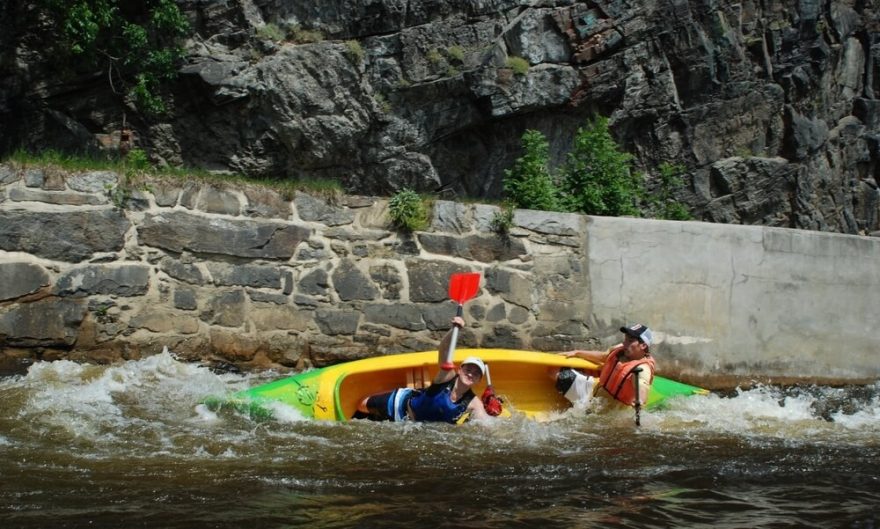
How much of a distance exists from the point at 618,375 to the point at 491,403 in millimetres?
931

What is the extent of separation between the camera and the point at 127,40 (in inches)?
413

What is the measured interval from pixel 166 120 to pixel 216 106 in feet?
2.46

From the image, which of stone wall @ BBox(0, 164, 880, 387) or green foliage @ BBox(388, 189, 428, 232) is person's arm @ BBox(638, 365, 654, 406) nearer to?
stone wall @ BBox(0, 164, 880, 387)

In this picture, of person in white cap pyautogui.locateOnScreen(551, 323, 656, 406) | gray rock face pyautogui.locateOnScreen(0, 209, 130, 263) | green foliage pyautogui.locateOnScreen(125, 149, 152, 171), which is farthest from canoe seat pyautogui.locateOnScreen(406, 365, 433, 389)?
green foliage pyautogui.locateOnScreen(125, 149, 152, 171)

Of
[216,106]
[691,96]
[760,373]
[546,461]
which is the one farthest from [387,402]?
[691,96]

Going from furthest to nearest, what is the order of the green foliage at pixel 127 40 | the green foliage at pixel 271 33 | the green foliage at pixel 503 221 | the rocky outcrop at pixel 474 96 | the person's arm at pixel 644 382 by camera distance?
the green foliage at pixel 271 33 < the rocky outcrop at pixel 474 96 < the green foliage at pixel 127 40 < the green foliage at pixel 503 221 < the person's arm at pixel 644 382

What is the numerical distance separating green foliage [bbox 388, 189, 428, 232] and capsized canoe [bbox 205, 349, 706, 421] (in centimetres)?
124

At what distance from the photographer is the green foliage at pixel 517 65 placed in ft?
39.7

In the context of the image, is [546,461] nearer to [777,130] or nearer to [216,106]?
[216,106]

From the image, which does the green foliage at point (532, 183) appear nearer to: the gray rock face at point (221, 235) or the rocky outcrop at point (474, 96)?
the gray rock face at point (221, 235)

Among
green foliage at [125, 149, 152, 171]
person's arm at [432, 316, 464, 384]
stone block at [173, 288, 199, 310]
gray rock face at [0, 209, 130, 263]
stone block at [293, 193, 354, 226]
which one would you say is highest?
green foliage at [125, 149, 152, 171]

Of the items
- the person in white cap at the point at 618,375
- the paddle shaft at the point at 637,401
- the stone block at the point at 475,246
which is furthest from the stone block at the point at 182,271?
the paddle shaft at the point at 637,401

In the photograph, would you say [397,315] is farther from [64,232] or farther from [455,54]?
[455,54]

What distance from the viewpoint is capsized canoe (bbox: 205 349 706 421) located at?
16.2 feet
